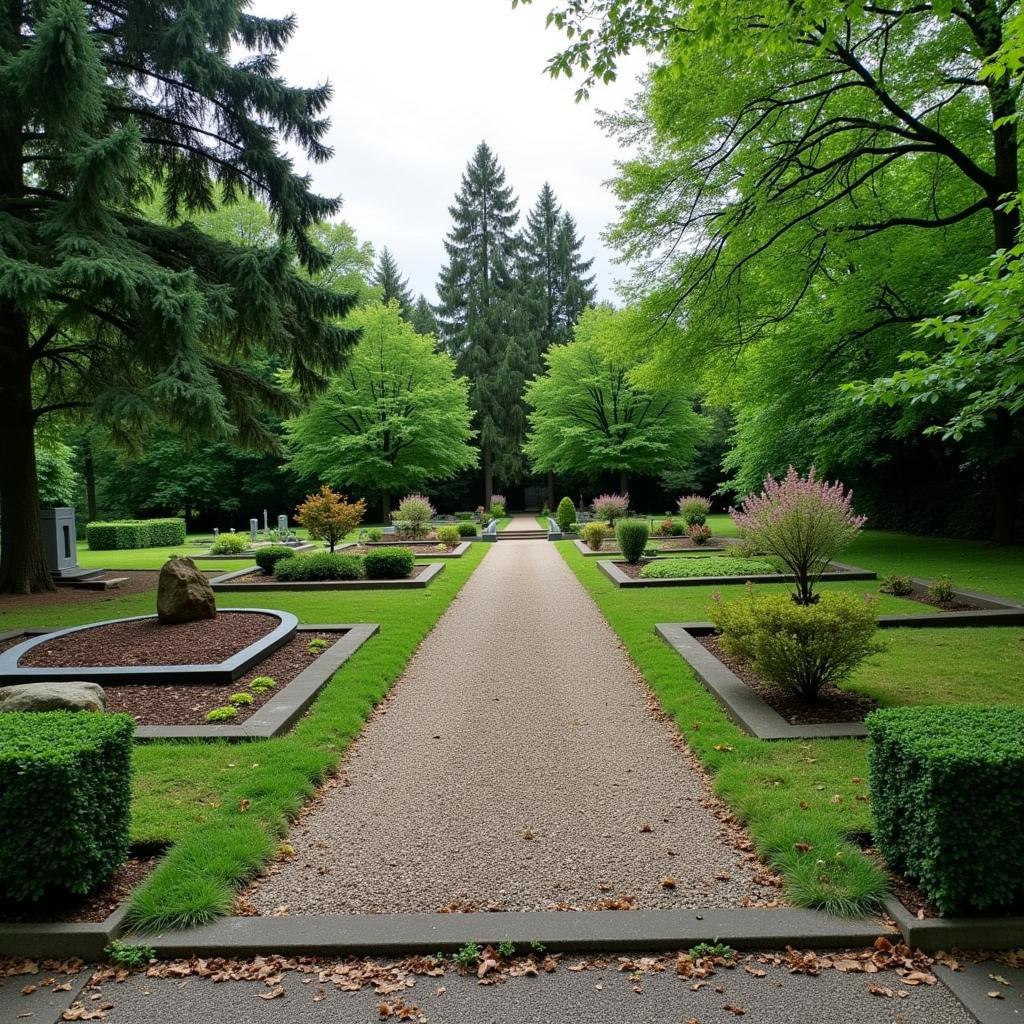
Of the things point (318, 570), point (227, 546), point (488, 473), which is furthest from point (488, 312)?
point (318, 570)

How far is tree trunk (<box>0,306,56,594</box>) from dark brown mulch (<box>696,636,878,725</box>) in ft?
44.7

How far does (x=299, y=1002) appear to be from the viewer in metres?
2.76

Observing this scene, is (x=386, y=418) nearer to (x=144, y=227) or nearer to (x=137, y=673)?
(x=144, y=227)

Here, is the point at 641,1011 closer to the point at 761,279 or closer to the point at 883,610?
the point at 883,610

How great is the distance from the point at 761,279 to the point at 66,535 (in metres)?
15.7

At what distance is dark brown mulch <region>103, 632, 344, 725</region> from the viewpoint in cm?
619

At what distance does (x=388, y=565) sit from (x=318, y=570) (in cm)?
149

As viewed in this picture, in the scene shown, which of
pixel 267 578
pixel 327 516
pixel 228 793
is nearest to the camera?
pixel 228 793

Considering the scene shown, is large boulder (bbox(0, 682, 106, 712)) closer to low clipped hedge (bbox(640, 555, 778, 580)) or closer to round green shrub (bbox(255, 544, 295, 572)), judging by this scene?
low clipped hedge (bbox(640, 555, 778, 580))

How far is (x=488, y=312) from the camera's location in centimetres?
4334

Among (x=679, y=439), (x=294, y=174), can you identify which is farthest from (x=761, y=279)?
(x=679, y=439)

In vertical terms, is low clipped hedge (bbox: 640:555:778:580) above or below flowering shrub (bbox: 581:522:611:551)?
below

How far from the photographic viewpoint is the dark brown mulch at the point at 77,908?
10.5ft

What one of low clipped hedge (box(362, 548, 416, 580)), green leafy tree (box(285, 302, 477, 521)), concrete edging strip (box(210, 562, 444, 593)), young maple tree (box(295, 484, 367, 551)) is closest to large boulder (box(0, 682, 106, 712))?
concrete edging strip (box(210, 562, 444, 593))
